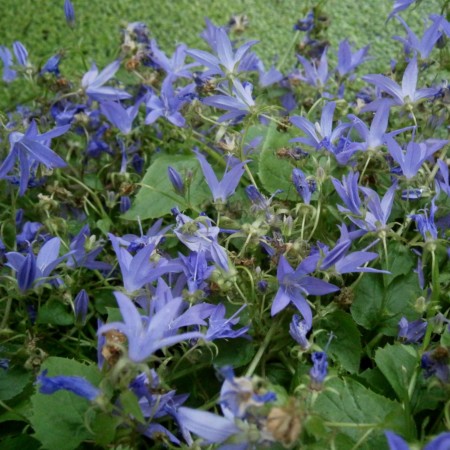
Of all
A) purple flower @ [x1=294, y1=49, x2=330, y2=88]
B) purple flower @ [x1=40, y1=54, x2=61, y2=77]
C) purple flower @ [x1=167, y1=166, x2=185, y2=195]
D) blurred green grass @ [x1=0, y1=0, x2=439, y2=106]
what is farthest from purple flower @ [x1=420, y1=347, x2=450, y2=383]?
blurred green grass @ [x1=0, y1=0, x2=439, y2=106]

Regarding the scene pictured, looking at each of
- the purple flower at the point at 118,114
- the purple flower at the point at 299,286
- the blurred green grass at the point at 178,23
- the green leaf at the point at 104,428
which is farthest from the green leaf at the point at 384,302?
the blurred green grass at the point at 178,23

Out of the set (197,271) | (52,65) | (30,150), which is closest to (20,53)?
(52,65)

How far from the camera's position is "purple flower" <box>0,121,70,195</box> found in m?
0.78

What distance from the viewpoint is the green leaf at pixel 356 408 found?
0.62m

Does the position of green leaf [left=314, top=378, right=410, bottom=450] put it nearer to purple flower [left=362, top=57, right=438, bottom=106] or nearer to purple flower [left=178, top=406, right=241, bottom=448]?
purple flower [left=178, top=406, right=241, bottom=448]

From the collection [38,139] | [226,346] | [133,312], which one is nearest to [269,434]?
[133,312]

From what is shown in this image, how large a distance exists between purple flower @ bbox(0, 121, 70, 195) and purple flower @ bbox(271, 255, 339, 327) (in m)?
0.30

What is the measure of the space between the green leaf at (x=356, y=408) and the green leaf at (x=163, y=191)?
0.32m

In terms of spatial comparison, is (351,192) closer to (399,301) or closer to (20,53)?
(399,301)

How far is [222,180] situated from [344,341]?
0.74ft

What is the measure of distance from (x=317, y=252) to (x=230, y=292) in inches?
4.0

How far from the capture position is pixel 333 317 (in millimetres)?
742

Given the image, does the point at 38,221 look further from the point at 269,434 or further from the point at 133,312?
the point at 269,434

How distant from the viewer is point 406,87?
2.83 feet
